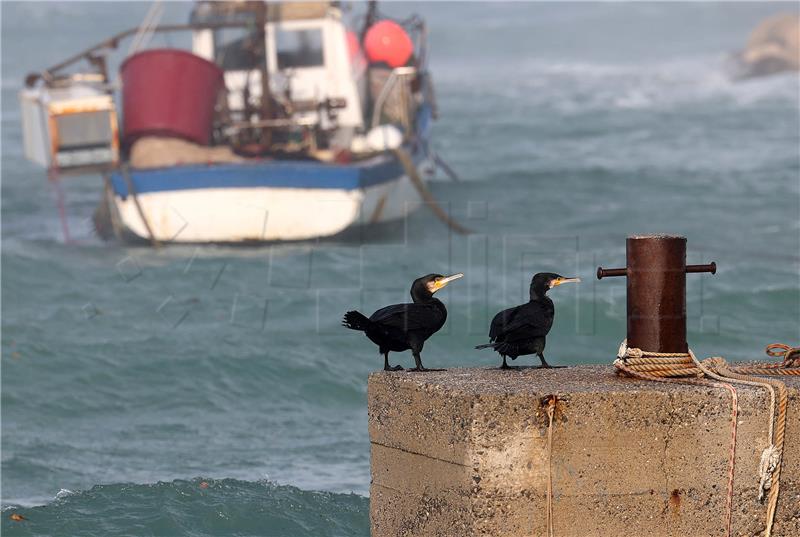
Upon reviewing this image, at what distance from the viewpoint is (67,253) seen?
23.4 meters

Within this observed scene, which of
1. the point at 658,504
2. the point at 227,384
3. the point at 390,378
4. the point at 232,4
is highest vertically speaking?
the point at 232,4

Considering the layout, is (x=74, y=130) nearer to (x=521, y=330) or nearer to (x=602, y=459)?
(x=521, y=330)

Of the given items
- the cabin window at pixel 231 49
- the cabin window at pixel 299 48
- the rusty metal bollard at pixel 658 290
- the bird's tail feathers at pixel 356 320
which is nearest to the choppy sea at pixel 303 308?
the bird's tail feathers at pixel 356 320

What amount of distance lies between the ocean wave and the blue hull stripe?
500 inches

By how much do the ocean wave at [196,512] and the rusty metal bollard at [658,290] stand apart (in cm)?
287

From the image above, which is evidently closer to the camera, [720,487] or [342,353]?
[720,487]

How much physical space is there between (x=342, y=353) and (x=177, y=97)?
9303 millimetres

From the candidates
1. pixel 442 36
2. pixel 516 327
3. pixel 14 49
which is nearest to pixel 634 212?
pixel 516 327

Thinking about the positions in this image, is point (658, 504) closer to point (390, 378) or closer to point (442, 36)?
point (390, 378)

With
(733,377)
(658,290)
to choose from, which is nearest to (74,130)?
(658,290)

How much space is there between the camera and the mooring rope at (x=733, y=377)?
5.74 metres

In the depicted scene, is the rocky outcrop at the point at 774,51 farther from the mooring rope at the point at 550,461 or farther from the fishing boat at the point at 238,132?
the mooring rope at the point at 550,461

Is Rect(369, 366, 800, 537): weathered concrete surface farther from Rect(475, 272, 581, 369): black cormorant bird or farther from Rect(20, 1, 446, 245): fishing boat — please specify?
Rect(20, 1, 446, 245): fishing boat

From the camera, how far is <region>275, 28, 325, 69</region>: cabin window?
85.3 ft
